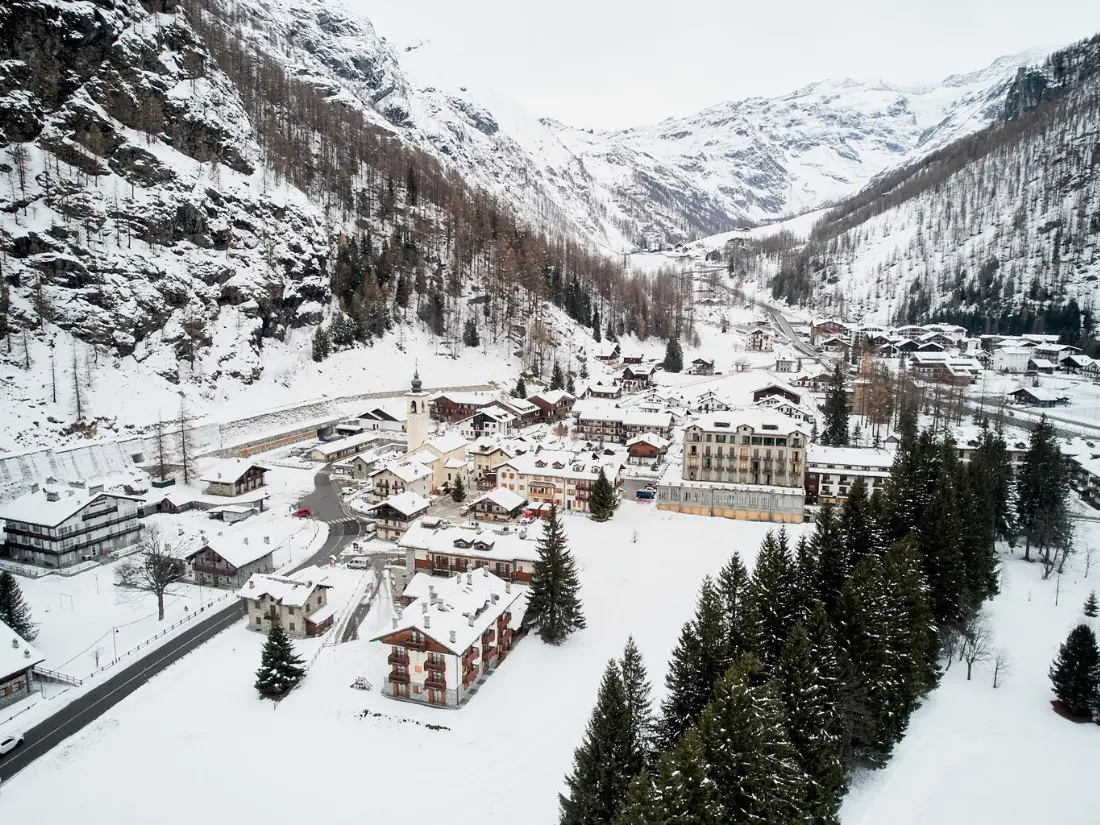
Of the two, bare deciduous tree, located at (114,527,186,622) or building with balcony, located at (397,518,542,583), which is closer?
bare deciduous tree, located at (114,527,186,622)

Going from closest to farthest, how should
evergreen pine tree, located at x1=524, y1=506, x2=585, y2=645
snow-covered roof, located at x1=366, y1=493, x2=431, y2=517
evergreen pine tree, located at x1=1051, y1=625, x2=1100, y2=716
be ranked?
evergreen pine tree, located at x1=1051, y1=625, x2=1100, y2=716
evergreen pine tree, located at x1=524, y1=506, x2=585, y2=645
snow-covered roof, located at x1=366, y1=493, x2=431, y2=517

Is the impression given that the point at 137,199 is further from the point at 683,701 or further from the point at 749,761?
the point at 749,761

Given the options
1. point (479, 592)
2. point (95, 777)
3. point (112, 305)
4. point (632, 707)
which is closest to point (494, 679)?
point (479, 592)

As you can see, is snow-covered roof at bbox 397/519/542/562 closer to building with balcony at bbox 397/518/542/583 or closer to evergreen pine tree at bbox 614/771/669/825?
building with balcony at bbox 397/518/542/583

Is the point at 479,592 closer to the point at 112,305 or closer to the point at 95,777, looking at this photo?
the point at 95,777

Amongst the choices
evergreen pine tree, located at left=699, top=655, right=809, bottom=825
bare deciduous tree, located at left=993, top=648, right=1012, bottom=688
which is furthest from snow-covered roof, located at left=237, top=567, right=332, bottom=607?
bare deciduous tree, located at left=993, top=648, right=1012, bottom=688

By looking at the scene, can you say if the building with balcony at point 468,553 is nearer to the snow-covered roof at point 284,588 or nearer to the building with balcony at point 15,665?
the snow-covered roof at point 284,588
